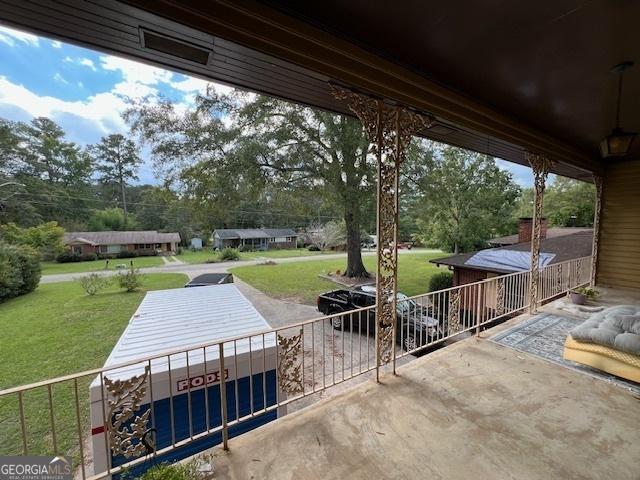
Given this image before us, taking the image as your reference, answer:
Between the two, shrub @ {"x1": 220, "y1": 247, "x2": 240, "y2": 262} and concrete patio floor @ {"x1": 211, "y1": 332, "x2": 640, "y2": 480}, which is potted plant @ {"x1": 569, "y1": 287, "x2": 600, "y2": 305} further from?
shrub @ {"x1": 220, "y1": 247, "x2": 240, "y2": 262}

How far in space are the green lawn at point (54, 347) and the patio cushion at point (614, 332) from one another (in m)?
6.67

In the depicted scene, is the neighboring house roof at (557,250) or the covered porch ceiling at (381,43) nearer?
the covered porch ceiling at (381,43)

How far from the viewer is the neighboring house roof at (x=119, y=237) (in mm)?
21781

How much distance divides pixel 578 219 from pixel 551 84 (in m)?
22.1

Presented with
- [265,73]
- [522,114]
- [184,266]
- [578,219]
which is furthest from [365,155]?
[578,219]

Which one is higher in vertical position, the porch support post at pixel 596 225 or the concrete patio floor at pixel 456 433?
the porch support post at pixel 596 225

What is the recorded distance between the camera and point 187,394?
8.03 ft

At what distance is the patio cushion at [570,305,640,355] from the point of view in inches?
99.4

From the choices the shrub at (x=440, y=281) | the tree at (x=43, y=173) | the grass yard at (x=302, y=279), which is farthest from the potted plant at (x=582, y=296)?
the tree at (x=43, y=173)

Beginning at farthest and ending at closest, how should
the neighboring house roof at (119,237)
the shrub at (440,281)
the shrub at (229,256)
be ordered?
the neighboring house roof at (119,237)
the shrub at (229,256)
the shrub at (440,281)

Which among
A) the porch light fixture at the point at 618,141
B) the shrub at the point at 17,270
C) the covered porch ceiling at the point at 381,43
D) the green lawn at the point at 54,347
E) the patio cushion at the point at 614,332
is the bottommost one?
the green lawn at the point at 54,347

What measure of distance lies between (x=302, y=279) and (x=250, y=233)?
17.9 metres

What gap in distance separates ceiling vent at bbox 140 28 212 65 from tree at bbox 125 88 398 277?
21.3 feet

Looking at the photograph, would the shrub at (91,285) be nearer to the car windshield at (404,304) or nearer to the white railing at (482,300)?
the car windshield at (404,304)
